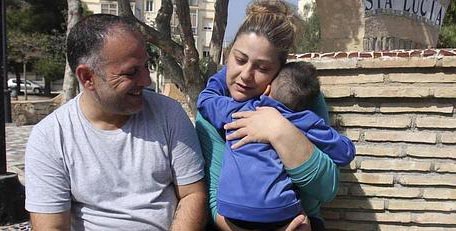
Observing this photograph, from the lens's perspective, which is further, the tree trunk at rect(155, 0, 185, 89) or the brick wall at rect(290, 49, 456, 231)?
the tree trunk at rect(155, 0, 185, 89)

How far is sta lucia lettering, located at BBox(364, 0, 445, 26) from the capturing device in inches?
175

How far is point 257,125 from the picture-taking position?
7.75 feet

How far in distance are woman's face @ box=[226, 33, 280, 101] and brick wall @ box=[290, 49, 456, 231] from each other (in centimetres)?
79

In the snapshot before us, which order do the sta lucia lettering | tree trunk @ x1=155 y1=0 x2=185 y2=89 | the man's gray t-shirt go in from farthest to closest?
tree trunk @ x1=155 y1=0 x2=185 y2=89 < the sta lucia lettering < the man's gray t-shirt

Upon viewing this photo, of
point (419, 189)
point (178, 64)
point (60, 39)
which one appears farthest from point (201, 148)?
point (60, 39)

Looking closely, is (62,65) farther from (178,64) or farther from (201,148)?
(201,148)

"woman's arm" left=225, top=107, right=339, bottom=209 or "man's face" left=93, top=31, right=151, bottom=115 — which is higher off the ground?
"man's face" left=93, top=31, right=151, bottom=115

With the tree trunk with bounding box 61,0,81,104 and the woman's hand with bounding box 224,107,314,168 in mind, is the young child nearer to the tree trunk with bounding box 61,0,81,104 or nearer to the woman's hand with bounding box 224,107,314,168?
the woman's hand with bounding box 224,107,314,168

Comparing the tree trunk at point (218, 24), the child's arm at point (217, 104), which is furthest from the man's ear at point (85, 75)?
the tree trunk at point (218, 24)

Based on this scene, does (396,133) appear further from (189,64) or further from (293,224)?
(189,64)

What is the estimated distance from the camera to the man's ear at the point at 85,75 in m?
2.39

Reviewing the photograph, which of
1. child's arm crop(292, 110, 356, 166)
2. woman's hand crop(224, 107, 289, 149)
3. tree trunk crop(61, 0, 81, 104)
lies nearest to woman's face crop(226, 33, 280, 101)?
woman's hand crop(224, 107, 289, 149)

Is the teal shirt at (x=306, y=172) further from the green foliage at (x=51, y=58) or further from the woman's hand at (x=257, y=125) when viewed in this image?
the green foliage at (x=51, y=58)

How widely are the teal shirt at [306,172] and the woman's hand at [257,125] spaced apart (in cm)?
16
